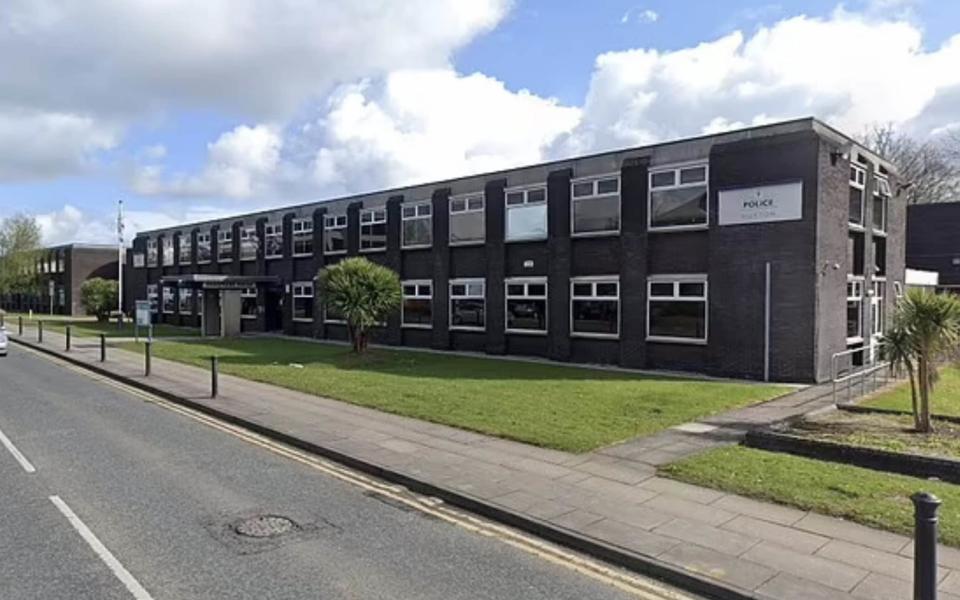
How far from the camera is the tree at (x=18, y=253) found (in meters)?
67.1

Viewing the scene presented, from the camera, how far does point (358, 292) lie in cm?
2123

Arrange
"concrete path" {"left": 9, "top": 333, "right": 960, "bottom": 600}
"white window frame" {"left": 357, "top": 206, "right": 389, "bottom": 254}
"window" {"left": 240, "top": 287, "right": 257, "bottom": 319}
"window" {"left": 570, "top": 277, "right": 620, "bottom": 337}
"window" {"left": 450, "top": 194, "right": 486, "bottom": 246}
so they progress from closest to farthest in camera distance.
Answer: "concrete path" {"left": 9, "top": 333, "right": 960, "bottom": 600} → "window" {"left": 570, "top": 277, "right": 620, "bottom": 337} → "window" {"left": 450, "top": 194, "right": 486, "bottom": 246} → "white window frame" {"left": 357, "top": 206, "right": 389, "bottom": 254} → "window" {"left": 240, "top": 287, "right": 257, "bottom": 319}

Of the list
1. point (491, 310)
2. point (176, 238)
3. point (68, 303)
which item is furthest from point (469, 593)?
point (68, 303)

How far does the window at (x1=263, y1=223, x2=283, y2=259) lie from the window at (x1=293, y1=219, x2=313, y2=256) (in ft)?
4.70

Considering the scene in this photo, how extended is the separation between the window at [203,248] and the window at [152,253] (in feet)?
27.0

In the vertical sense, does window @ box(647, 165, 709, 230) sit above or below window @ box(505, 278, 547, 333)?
above

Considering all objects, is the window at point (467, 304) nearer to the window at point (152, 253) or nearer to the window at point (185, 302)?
the window at point (185, 302)

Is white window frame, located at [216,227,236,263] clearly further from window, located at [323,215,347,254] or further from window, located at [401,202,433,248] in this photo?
window, located at [401,202,433,248]

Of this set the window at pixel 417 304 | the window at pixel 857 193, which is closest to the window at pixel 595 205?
the window at pixel 857 193

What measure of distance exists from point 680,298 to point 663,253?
1392mm

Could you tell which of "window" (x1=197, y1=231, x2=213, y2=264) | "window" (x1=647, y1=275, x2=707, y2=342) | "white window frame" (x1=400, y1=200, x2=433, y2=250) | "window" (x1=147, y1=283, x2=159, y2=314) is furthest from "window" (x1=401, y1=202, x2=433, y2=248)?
"window" (x1=147, y1=283, x2=159, y2=314)

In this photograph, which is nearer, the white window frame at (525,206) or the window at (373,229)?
the white window frame at (525,206)

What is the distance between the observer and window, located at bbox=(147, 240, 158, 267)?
166ft

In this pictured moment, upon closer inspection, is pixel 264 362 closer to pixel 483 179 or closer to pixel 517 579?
pixel 483 179
